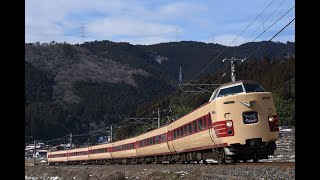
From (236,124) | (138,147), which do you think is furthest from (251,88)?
(138,147)

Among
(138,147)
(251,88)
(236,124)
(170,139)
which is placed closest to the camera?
(236,124)

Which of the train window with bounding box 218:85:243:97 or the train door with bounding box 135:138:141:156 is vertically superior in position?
the train window with bounding box 218:85:243:97

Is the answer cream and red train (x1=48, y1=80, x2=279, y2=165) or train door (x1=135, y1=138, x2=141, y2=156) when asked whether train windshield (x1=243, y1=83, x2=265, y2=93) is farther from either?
train door (x1=135, y1=138, x2=141, y2=156)

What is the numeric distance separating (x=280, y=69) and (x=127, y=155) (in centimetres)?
8339

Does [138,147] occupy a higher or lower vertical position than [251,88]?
lower

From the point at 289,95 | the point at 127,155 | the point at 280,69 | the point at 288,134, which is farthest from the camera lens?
the point at 280,69

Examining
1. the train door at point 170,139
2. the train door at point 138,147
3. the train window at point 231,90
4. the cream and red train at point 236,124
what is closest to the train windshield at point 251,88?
the cream and red train at point 236,124

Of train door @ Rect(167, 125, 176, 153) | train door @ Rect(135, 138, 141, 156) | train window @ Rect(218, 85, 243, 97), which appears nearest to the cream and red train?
train window @ Rect(218, 85, 243, 97)

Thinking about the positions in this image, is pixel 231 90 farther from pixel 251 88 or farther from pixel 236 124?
pixel 236 124

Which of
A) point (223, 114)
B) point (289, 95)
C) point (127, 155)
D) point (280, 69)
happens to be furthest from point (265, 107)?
point (280, 69)
